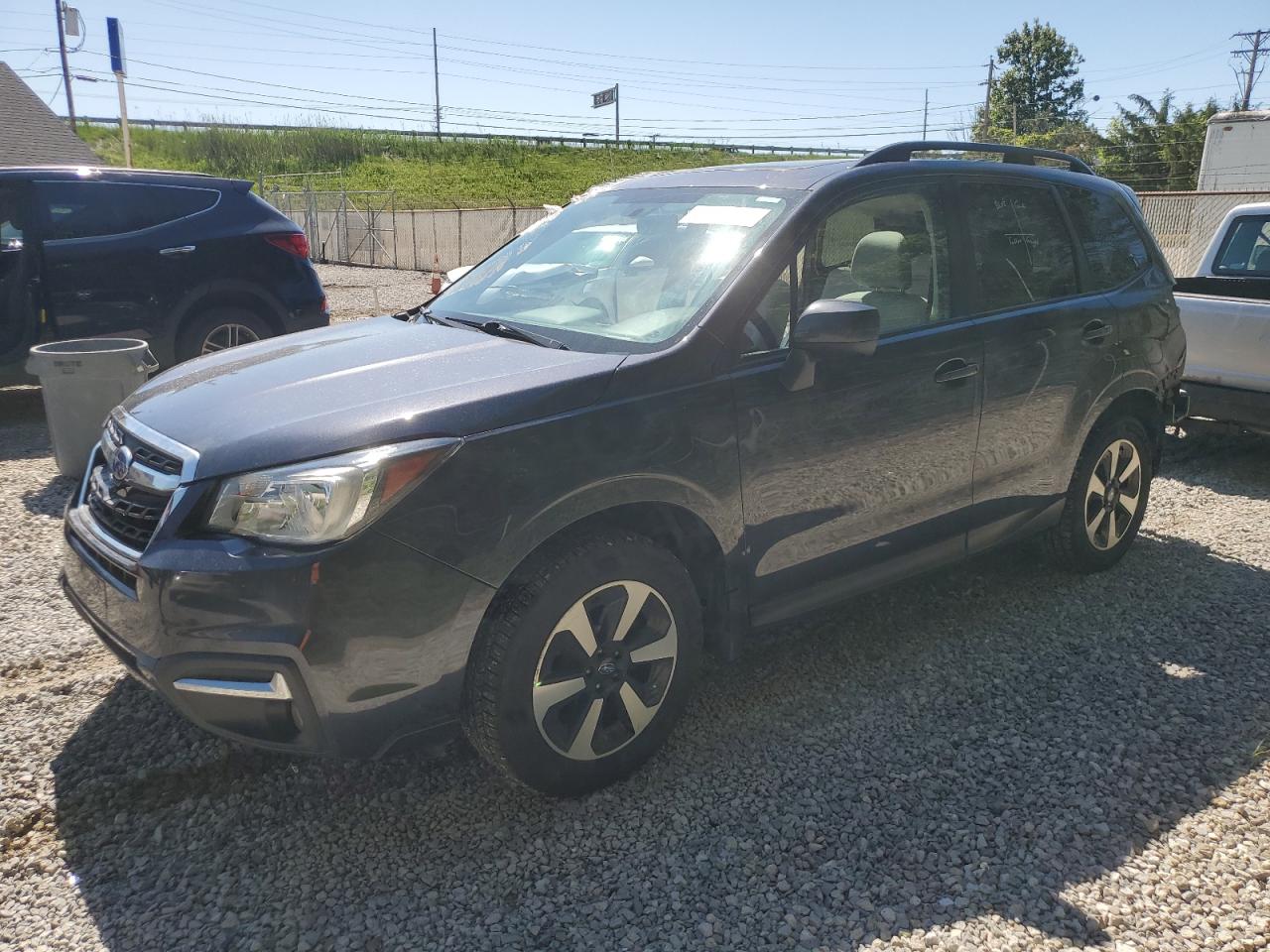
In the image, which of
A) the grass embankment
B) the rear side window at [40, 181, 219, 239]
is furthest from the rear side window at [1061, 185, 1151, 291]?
the grass embankment

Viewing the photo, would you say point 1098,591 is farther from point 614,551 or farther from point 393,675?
point 393,675

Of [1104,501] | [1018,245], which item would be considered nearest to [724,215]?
[1018,245]

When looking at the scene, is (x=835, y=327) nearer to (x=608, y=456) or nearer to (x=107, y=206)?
(x=608, y=456)

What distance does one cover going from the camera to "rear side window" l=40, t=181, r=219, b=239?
7.24m

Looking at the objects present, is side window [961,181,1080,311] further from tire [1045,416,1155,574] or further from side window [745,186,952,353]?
tire [1045,416,1155,574]

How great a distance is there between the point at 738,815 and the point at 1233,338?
17.5 ft

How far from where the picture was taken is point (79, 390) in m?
6.05

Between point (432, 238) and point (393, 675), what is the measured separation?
1069 inches


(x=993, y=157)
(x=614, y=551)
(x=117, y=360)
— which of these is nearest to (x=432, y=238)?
(x=117, y=360)

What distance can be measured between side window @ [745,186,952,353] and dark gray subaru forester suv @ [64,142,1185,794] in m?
0.01

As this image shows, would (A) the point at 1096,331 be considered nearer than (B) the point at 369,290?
Answer: Yes

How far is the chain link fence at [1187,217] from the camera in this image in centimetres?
1503

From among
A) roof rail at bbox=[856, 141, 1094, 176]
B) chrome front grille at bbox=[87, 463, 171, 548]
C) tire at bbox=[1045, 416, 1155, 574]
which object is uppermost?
roof rail at bbox=[856, 141, 1094, 176]

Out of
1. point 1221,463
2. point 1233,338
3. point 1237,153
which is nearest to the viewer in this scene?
point 1233,338
